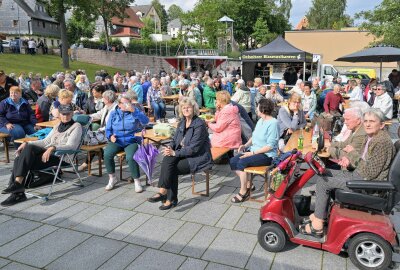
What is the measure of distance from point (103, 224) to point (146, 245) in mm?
770

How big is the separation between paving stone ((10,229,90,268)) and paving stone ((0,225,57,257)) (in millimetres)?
72

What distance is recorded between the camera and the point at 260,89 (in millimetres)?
9750

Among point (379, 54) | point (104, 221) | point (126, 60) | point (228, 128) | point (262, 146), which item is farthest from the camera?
point (126, 60)

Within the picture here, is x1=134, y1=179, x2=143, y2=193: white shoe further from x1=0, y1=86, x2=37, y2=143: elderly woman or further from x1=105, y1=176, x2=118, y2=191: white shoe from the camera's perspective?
x1=0, y1=86, x2=37, y2=143: elderly woman

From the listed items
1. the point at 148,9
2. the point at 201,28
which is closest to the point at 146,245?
the point at 201,28

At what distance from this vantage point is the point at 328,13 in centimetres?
6050

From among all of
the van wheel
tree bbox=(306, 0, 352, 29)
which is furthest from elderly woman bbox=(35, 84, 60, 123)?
tree bbox=(306, 0, 352, 29)

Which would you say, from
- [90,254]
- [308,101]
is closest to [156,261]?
[90,254]

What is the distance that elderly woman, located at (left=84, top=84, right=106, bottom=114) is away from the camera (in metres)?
7.43

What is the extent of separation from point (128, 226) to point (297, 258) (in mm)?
1904

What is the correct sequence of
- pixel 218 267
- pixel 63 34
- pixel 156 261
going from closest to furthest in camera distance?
pixel 218 267 < pixel 156 261 < pixel 63 34

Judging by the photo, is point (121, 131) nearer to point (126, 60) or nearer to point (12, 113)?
point (12, 113)

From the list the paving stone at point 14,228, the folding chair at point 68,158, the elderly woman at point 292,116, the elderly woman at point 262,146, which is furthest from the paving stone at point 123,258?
the elderly woman at point 292,116

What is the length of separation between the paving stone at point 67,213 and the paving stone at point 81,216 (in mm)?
51
